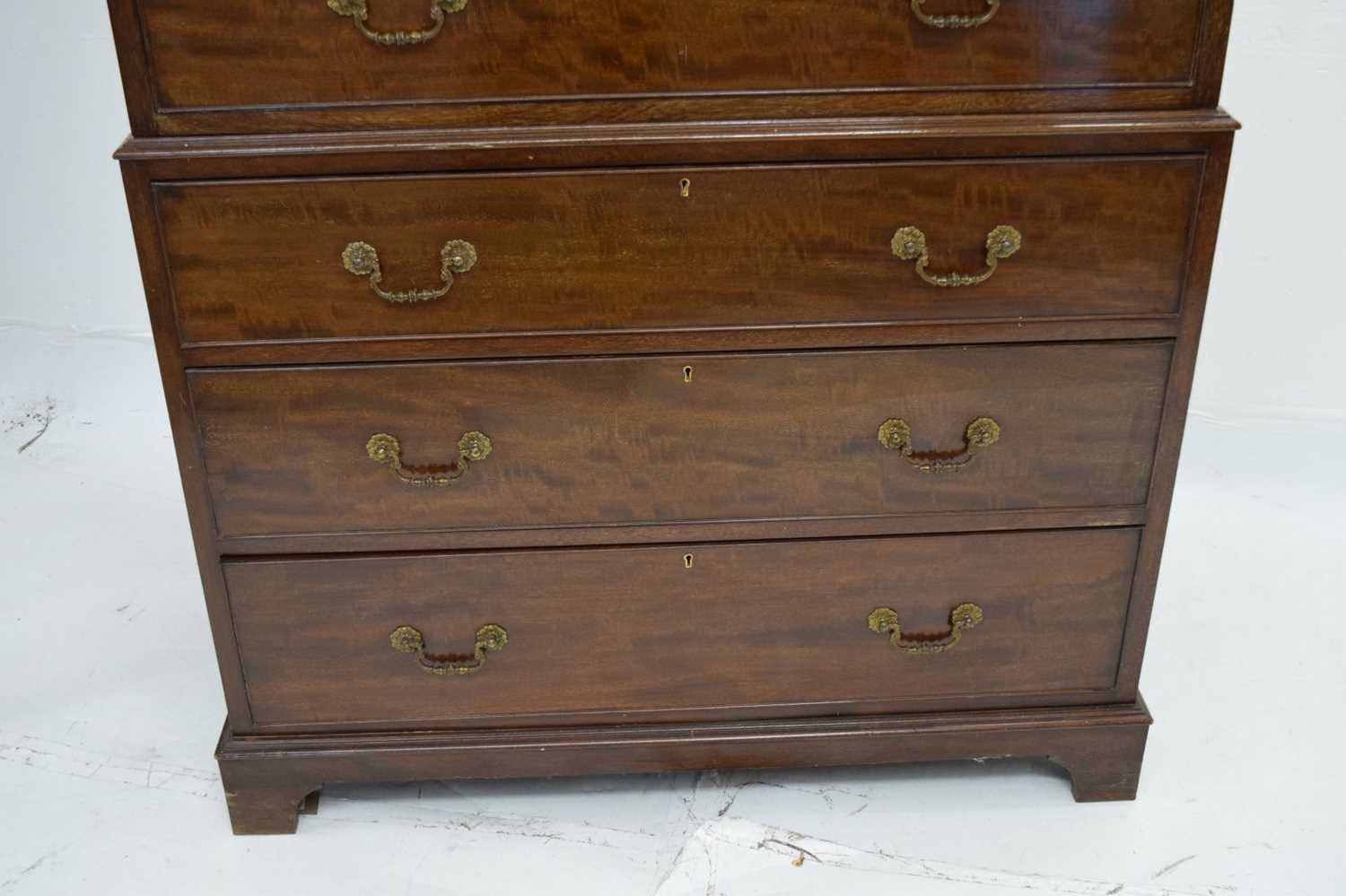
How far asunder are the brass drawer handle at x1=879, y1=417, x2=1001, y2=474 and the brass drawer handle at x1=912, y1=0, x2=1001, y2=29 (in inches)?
21.4

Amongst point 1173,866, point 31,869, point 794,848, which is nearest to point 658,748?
point 794,848

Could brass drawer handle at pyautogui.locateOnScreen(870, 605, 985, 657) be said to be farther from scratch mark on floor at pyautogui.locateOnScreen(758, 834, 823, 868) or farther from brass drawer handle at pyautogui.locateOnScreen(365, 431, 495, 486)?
brass drawer handle at pyautogui.locateOnScreen(365, 431, 495, 486)

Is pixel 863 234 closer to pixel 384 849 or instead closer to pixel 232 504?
pixel 232 504

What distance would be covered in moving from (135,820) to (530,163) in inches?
49.6

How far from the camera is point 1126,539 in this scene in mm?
2043

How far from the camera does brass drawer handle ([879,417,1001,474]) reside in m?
1.94

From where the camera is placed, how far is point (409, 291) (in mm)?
1814

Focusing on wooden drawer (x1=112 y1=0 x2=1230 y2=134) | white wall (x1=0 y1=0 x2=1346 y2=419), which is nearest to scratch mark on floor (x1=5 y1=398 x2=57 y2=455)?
white wall (x1=0 y1=0 x2=1346 y2=419)

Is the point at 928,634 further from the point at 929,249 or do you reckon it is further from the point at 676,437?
the point at 929,249

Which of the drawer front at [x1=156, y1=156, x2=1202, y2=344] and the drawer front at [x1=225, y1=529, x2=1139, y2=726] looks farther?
the drawer front at [x1=225, y1=529, x2=1139, y2=726]

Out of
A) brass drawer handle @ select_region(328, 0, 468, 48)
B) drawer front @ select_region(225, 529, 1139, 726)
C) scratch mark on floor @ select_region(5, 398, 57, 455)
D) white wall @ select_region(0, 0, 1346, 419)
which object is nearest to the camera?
brass drawer handle @ select_region(328, 0, 468, 48)

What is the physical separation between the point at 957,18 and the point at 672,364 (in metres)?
0.58

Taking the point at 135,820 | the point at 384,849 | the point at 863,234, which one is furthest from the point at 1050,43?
the point at 135,820

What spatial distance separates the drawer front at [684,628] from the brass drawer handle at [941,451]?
14 centimetres
